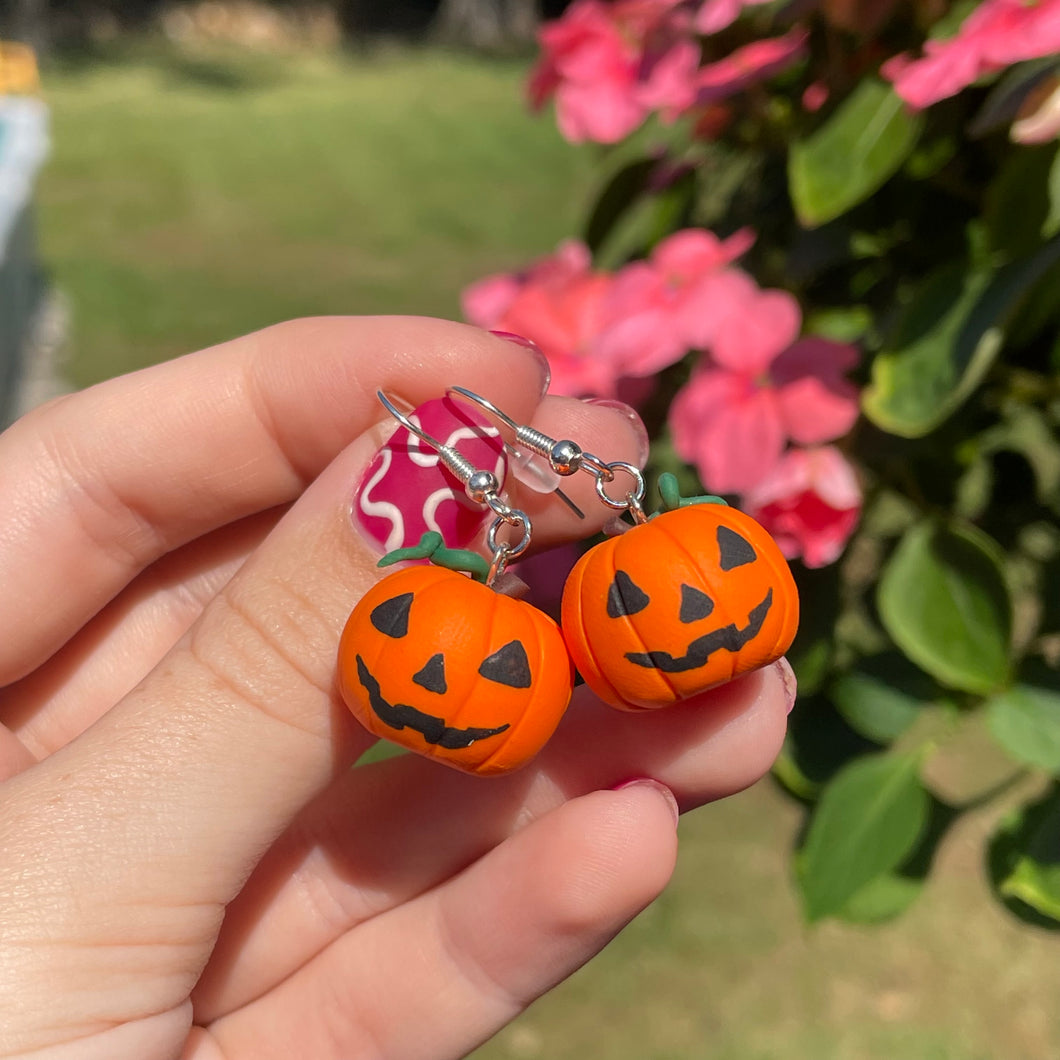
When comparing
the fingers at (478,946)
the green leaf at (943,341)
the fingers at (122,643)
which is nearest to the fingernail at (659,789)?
the fingers at (478,946)

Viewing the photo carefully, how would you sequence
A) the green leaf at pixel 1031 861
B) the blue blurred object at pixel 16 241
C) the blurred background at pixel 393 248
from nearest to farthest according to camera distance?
the green leaf at pixel 1031 861, the blurred background at pixel 393 248, the blue blurred object at pixel 16 241

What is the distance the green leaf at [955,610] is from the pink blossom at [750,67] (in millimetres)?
397

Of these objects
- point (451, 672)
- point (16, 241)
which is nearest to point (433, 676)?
point (451, 672)

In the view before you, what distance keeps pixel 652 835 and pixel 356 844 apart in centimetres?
32

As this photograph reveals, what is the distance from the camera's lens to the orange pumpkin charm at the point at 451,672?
641 millimetres

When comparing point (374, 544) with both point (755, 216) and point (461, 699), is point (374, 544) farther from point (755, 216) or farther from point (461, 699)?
point (755, 216)

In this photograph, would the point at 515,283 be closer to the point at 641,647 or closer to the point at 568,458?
the point at 568,458

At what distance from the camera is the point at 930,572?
2.95 feet

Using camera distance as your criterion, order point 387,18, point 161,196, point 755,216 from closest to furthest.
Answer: point 755,216 < point 161,196 < point 387,18

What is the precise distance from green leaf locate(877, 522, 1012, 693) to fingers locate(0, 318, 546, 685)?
0.41m

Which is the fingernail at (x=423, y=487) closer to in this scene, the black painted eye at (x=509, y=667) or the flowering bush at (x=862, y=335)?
the black painted eye at (x=509, y=667)

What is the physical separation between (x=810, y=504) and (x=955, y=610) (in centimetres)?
14

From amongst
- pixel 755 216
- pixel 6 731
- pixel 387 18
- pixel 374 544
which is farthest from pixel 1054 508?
pixel 387 18

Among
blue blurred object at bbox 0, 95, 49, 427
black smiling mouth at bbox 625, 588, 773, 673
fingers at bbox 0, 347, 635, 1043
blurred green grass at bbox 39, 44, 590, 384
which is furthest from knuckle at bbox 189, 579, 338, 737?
blurred green grass at bbox 39, 44, 590, 384
